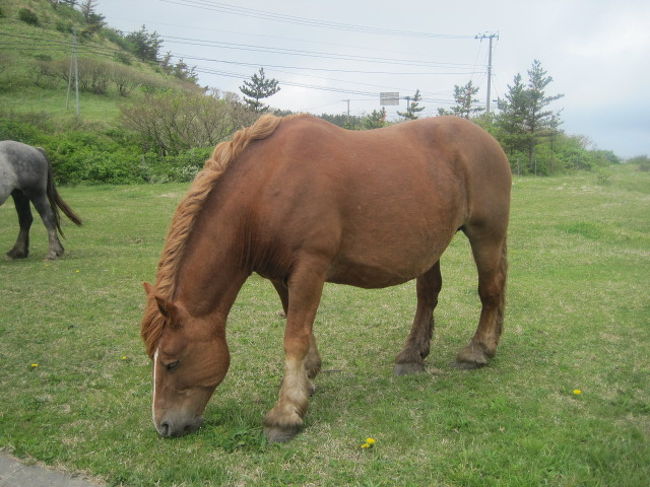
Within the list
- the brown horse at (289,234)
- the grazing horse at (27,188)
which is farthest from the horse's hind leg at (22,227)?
the brown horse at (289,234)

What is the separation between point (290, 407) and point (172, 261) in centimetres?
123

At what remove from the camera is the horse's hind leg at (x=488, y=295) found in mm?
4523

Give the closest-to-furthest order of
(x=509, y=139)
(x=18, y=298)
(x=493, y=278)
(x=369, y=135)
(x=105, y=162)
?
(x=369, y=135)
(x=493, y=278)
(x=18, y=298)
(x=105, y=162)
(x=509, y=139)

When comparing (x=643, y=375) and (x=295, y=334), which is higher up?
(x=295, y=334)

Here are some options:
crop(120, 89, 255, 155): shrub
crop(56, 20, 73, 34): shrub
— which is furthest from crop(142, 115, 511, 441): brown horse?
crop(56, 20, 73, 34): shrub

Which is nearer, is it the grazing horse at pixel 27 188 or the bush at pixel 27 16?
the grazing horse at pixel 27 188

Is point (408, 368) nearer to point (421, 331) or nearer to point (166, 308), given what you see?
point (421, 331)

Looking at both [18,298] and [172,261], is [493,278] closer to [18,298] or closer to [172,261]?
[172,261]

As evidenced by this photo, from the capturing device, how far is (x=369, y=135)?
156 inches

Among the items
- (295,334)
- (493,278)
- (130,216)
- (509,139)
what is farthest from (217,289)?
(509,139)

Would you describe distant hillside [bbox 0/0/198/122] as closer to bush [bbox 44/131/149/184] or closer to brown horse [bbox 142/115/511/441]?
bush [bbox 44/131/149/184]

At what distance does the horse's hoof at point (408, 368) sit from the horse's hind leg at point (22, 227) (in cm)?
791

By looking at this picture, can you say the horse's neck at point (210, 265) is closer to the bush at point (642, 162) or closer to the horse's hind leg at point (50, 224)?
the horse's hind leg at point (50, 224)

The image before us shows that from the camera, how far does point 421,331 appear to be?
15.3 ft
